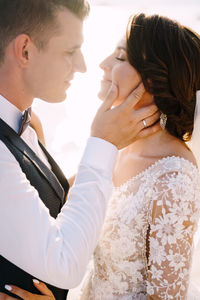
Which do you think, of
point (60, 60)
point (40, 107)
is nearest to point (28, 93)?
point (60, 60)

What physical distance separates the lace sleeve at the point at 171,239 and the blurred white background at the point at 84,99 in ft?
7.37

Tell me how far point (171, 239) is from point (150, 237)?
0.34 ft

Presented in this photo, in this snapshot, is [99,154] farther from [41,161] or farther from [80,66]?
[80,66]

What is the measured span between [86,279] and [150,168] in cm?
82

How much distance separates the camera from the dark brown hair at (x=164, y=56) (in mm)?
1797

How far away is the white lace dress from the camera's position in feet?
5.33

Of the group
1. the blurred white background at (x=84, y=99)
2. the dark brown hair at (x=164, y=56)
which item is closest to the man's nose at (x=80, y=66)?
the dark brown hair at (x=164, y=56)

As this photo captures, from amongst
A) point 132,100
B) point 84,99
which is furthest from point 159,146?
point 84,99

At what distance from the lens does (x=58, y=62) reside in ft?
5.30

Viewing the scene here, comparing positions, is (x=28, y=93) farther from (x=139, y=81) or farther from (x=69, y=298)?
(x=69, y=298)

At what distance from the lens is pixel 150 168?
73.5 inches

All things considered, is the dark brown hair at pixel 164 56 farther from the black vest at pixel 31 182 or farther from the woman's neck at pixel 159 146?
the black vest at pixel 31 182

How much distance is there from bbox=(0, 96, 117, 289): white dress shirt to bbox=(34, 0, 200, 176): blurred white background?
2509 mm

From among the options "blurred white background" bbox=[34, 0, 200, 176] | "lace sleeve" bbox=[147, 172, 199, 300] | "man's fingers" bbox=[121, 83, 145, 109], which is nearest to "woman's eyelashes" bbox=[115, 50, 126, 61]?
"man's fingers" bbox=[121, 83, 145, 109]
